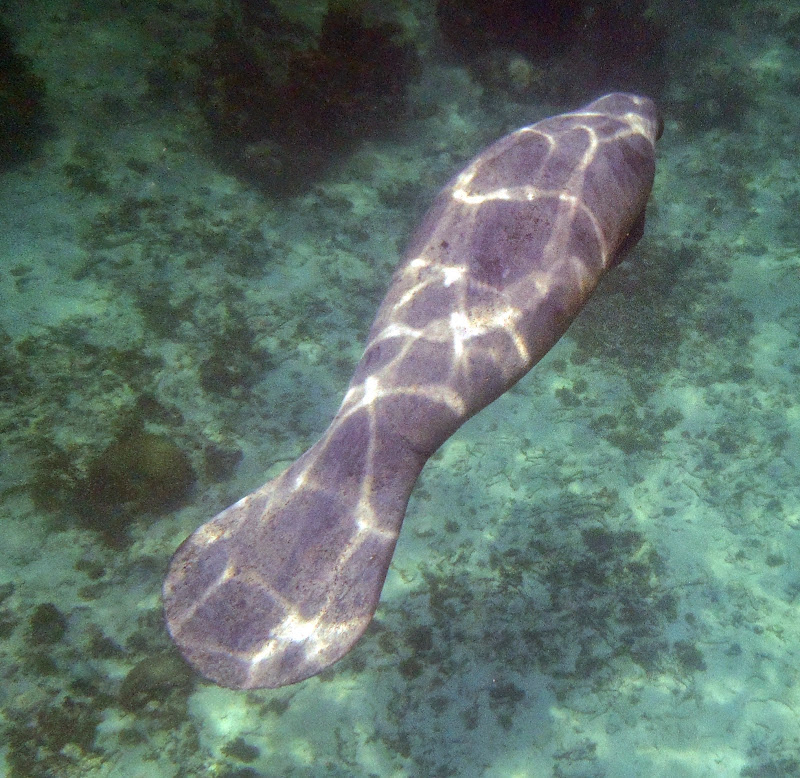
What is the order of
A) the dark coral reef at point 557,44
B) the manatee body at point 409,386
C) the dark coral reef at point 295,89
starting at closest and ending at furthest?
the manatee body at point 409,386
the dark coral reef at point 295,89
the dark coral reef at point 557,44

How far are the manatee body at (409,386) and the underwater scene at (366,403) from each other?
78mm

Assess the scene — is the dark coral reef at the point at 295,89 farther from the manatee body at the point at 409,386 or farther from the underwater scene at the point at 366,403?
the manatee body at the point at 409,386

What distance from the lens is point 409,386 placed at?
10.1 ft

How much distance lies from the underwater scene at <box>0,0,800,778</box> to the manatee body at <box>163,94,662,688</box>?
0.26 feet

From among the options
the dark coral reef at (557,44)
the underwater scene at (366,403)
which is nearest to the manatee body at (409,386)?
the underwater scene at (366,403)

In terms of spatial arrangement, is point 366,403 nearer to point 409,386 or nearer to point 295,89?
point 409,386

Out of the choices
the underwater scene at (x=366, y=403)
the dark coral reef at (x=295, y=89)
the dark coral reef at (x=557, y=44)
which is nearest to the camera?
the underwater scene at (x=366, y=403)

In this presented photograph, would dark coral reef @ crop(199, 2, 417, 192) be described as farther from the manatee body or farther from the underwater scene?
the manatee body

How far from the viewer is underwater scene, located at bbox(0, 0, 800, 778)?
3586 millimetres

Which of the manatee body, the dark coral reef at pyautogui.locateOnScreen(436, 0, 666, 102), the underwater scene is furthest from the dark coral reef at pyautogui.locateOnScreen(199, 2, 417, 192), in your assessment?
the manatee body

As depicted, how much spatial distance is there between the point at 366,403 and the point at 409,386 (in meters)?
0.29

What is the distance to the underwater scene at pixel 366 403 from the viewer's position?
359 cm

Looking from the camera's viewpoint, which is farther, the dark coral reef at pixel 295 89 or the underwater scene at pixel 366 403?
the dark coral reef at pixel 295 89

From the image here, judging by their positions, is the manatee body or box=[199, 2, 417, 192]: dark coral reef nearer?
the manatee body
